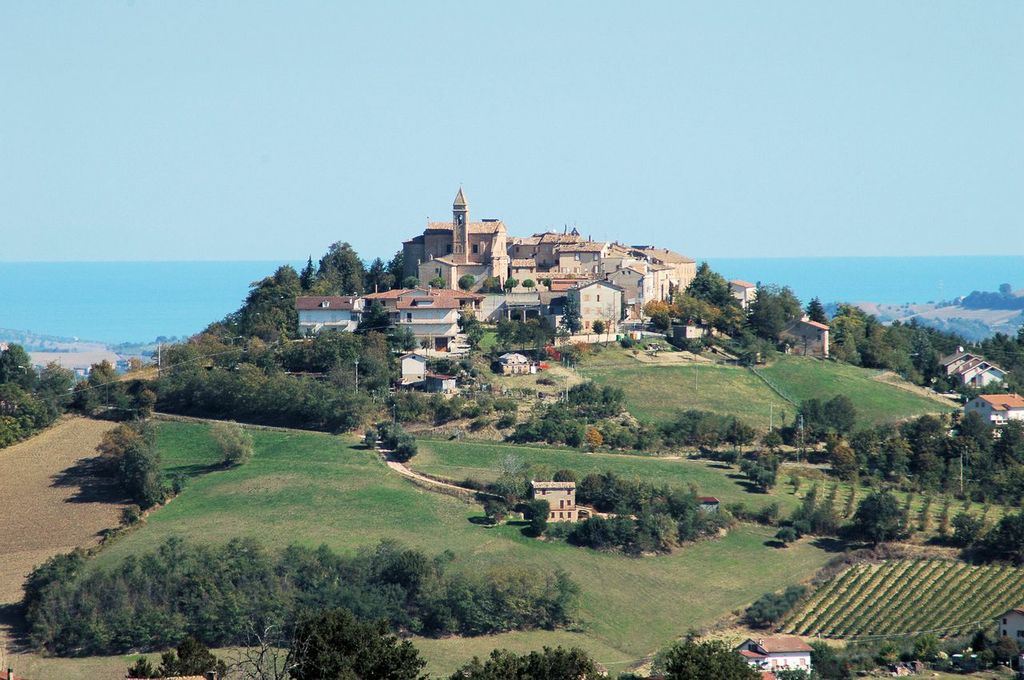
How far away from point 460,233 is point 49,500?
26059 millimetres

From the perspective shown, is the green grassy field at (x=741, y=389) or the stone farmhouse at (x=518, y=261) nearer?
the green grassy field at (x=741, y=389)

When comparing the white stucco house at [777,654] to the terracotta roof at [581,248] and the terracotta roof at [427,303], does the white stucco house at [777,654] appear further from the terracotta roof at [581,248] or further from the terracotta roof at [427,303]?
the terracotta roof at [581,248]

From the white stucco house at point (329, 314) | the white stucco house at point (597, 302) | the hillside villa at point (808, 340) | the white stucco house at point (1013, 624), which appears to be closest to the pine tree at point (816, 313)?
the hillside villa at point (808, 340)

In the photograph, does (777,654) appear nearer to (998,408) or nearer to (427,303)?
(998,408)

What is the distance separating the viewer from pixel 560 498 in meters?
55.9

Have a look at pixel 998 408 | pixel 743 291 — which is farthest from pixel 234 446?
pixel 743 291

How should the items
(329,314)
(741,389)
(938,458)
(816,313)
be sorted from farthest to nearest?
(816,313), (329,314), (741,389), (938,458)

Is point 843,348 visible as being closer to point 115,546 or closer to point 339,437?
point 339,437

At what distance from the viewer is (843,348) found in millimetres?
76188

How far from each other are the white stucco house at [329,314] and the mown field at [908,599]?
26.1 meters

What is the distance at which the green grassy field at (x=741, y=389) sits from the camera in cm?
6644

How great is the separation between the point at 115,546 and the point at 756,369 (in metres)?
30.0

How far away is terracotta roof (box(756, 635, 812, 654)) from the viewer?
46.2m

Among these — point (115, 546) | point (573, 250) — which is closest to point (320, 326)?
point (573, 250)
